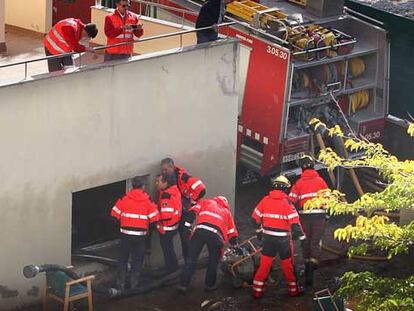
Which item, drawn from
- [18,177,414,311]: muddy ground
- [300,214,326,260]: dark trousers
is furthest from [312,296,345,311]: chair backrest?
[300,214,326,260]: dark trousers

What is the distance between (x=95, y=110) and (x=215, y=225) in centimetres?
193

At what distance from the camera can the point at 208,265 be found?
13516mm

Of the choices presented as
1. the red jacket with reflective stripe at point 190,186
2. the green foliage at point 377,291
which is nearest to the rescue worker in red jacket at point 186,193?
the red jacket with reflective stripe at point 190,186

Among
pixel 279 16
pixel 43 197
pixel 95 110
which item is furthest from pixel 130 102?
pixel 279 16

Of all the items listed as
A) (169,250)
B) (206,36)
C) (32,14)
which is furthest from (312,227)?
(32,14)

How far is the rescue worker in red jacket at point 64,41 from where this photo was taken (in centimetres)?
1302

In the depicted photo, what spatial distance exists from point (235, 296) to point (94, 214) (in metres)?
2.04

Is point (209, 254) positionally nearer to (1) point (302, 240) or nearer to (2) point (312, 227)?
(1) point (302, 240)

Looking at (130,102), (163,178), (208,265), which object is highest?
(130,102)

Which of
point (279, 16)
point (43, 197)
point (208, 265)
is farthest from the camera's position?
point (279, 16)

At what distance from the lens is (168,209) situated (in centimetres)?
1333

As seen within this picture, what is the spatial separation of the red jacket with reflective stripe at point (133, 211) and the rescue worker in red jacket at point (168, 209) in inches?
11.8

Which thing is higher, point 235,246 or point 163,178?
point 163,178

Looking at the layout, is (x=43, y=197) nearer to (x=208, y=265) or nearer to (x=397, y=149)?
(x=208, y=265)
